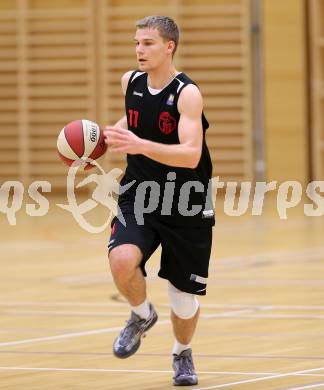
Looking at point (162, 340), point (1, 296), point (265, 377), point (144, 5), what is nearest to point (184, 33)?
point (144, 5)

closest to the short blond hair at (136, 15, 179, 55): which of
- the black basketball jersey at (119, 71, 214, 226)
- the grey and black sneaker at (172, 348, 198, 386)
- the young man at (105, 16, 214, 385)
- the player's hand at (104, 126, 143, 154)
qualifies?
the young man at (105, 16, 214, 385)

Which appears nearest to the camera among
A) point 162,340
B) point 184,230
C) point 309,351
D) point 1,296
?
point 184,230

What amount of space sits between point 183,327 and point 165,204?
2.03ft

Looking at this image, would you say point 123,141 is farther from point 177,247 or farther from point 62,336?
point 62,336

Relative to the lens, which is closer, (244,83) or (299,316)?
(299,316)

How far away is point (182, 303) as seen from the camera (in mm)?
5422

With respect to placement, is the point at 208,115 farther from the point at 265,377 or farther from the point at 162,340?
the point at 265,377

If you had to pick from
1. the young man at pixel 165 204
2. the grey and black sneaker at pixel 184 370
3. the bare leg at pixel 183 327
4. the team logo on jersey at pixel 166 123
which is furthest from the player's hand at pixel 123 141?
the grey and black sneaker at pixel 184 370

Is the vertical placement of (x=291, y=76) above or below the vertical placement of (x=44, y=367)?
above

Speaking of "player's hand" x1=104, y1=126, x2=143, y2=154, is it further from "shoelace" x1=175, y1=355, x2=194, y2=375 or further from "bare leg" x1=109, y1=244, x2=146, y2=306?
"shoelace" x1=175, y1=355, x2=194, y2=375

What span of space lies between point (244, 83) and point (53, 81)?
128 inches

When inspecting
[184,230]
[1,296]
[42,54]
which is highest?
[42,54]

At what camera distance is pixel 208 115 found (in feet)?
59.8

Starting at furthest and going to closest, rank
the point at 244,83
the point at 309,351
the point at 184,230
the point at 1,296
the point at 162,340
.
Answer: the point at 244,83 → the point at 1,296 → the point at 162,340 → the point at 309,351 → the point at 184,230
